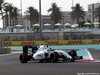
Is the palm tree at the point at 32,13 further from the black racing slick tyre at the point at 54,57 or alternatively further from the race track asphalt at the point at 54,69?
the race track asphalt at the point at 54,69

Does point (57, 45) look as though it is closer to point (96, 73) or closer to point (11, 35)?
point (11, 35)

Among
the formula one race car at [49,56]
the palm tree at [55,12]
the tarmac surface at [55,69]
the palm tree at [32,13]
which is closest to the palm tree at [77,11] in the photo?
the palm tree at [55,12]

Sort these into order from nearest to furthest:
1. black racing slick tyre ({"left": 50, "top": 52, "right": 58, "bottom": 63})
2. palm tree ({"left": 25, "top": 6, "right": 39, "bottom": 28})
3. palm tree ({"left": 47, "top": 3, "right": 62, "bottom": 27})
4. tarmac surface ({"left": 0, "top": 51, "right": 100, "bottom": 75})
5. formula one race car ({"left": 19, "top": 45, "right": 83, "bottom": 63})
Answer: tarmac surface ({"left": 0, "top": 51, "right": 100, "bottom": 75})
black racing slick tyre ({"left": 50, "top": 52, "right": 58, "bottom": 63})
formula one race car ({"left": 19, "top": 45, "right": 83, "bottom": 63})
palm tree ({"left": 47, "top": 3, "right": 62, "bottom": 27})
palm tree ({"left": 25, "top": 6, "right": 39, "bottom": 28})

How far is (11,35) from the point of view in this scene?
200 ft

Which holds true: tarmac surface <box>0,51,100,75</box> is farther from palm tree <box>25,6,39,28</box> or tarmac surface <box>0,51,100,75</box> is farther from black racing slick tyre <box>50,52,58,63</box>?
palm tree <box>25,6,39,28</box>

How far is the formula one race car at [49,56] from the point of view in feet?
65.5

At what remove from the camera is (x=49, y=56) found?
20453 mm

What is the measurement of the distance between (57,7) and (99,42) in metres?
54.8

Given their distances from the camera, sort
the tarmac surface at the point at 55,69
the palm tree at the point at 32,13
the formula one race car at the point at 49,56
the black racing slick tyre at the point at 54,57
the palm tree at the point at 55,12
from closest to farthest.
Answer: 1. the tarmac surface at the point at 55,69
2. the black racing slick tyre at the point at 54,57
3. the formula one race car at the point at 49,56
4. the palm tree at the point at 55,12
5. the palm tree at the point at 32,13

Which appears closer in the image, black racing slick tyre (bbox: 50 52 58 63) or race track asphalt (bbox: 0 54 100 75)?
race track asphalt (bbox: 0 54 100 75)

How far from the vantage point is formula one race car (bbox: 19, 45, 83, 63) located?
20.0m

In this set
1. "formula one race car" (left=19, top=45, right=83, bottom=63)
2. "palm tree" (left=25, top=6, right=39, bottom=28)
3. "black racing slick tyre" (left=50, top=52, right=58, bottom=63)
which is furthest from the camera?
"palm tree" (left=25, top=6, right=39, bottom=28)

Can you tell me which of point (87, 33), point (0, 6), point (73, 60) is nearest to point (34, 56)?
point (73, 60)

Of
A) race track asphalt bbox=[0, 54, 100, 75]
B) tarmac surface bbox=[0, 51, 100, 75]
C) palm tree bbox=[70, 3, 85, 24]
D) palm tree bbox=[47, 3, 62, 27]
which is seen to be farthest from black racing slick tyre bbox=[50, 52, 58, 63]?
palm tree bbox=[70, 3, 85, 24]
